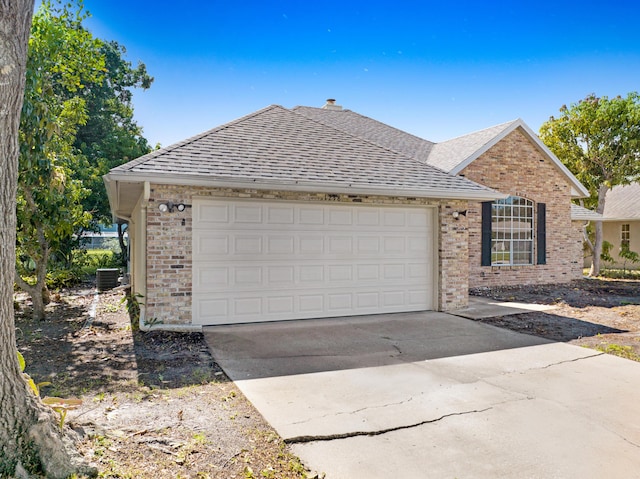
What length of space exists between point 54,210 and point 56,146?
2.19m

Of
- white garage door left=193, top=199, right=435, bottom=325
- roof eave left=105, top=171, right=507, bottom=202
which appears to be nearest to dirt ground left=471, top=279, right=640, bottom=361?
white garage door left=193, top=199, right=435, bottom=325

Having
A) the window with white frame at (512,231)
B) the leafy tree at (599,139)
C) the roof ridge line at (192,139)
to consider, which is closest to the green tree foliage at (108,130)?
the roof ridge line at (192,139)

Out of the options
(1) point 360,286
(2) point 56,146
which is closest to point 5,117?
(1) point 360,286

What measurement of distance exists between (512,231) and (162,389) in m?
12.9

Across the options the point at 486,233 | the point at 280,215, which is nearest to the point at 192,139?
the point at 280,215

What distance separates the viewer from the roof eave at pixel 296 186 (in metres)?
7.19

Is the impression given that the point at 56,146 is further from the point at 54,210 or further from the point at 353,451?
Answer: the point at 353,451

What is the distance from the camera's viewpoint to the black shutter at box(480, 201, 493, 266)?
13.6m

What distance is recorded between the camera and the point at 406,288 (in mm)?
9695

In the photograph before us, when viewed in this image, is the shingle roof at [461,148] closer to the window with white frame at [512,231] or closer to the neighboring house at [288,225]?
the window with white frame at [512,231]

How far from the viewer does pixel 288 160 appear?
902cm

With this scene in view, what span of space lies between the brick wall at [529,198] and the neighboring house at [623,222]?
24.9 ft

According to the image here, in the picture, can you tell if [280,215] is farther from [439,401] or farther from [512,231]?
[512,231]

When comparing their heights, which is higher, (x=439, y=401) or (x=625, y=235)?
(x=625, y=235)
